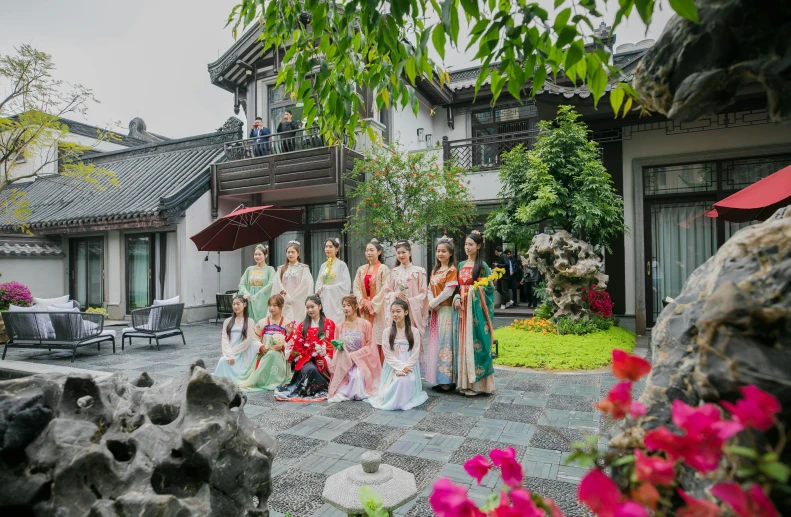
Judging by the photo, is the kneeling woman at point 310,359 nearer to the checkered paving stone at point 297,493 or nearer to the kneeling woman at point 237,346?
the kneeling woman at point 237,346

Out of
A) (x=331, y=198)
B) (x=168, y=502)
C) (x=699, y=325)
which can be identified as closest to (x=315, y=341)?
(x=168, y=502)

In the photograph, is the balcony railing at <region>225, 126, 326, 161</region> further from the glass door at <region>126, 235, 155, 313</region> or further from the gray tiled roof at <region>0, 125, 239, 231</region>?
the glass door at <region>126, 235, 155, 313</region>

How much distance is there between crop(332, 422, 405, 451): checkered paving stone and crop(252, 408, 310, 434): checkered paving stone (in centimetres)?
59

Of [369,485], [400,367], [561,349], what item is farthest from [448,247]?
[369,485]

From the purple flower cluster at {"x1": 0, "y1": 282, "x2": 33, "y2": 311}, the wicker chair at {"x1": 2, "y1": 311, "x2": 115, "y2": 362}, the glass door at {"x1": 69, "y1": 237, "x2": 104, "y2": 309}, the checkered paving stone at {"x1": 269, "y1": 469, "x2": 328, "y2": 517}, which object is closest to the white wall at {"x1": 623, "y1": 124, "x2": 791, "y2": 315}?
the checkered paving stone at {"x1": 269, "y1": 469, "x2": 328, "y2": 517}

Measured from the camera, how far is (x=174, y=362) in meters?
7.22

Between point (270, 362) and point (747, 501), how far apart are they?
17.8ft

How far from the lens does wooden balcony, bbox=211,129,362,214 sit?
10680mm

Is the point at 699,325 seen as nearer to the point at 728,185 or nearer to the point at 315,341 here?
the point at 315,341

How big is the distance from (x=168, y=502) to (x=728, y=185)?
32.2 feet

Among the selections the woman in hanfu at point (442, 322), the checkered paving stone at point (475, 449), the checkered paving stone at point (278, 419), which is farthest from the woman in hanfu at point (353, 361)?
the checkered paving stone at point (475, 449)

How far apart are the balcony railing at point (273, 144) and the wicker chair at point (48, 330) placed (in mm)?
5957

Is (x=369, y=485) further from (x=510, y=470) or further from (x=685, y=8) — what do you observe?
(x=685, y=8)

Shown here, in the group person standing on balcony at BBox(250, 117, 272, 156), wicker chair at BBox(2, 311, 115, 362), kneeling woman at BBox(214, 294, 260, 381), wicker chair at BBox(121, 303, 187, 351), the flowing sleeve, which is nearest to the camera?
kneeling woman at BBox(214, 294, 260, 381)
